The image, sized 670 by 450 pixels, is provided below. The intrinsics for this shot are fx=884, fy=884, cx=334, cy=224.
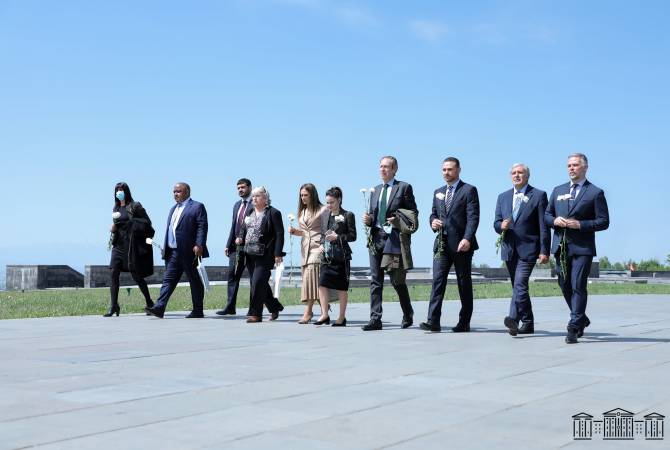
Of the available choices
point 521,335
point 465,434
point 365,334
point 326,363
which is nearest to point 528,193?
point 521,335

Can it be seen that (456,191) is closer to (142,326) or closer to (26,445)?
(142,326)

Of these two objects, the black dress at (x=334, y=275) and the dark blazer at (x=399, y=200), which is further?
the black dress at (x=334, y=275)

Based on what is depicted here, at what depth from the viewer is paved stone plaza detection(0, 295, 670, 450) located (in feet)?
15.4

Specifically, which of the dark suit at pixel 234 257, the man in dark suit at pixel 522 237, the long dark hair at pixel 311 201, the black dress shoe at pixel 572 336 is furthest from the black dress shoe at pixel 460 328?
the dark suit at pixel 234 257

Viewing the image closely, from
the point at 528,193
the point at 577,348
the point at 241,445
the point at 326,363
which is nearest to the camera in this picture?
the point at 241,445

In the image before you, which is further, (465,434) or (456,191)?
(456,191)

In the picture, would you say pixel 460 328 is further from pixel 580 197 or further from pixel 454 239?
pixel 580 197

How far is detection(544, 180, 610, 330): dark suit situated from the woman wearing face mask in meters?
6.99

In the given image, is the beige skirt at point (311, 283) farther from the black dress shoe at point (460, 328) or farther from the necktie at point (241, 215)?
the black dress shoe at point (460, 328)

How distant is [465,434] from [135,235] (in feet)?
33.6

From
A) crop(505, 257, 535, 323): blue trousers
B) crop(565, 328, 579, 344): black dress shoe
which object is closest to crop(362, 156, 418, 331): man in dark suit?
crop(505, 257, 535, 323): blue trousers

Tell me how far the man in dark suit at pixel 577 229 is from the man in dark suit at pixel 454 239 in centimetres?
119

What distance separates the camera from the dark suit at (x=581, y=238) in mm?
9547

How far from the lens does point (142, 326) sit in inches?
473
